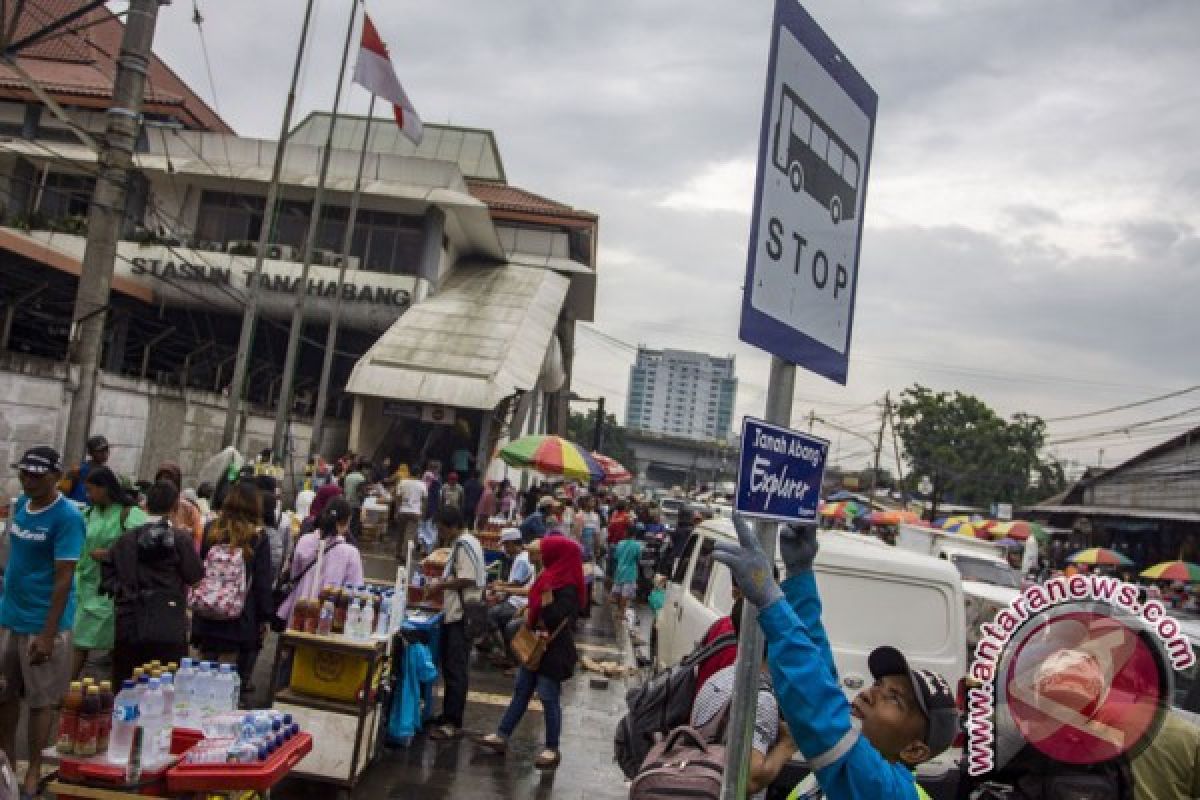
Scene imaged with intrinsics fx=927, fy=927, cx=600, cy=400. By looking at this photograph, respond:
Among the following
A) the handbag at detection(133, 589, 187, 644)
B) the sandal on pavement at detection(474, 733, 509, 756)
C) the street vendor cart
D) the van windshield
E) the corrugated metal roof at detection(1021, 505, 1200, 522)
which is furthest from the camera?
the corrugated metal roof at detection(1021, 505, 1200, 522)

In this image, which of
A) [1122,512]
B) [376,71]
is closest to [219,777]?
[376,71]

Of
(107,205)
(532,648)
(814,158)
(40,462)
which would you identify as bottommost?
(532,648)

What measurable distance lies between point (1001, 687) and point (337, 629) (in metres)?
4.87

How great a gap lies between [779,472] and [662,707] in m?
2.12

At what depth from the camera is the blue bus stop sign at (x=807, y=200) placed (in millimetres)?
2180

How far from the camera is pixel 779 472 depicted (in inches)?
86.0

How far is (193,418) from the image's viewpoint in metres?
20.9

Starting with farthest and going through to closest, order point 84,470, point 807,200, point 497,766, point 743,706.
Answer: point 84,470 → point 497,766 → point 807,200 → point 743,706

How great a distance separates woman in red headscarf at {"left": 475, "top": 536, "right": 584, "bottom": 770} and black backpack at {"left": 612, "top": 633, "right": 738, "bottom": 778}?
130 inches

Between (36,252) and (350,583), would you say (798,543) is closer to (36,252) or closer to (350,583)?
(350,583)

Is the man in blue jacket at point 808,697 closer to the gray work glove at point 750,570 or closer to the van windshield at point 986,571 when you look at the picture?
the gray work glove at point 750,570

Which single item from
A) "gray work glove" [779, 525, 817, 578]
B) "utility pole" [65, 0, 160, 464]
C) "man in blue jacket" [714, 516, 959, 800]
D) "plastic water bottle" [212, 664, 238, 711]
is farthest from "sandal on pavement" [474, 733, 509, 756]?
"man in blue jacket" [714, 516, 959, 800]

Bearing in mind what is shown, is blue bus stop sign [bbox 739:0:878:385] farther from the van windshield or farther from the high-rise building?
the high-rise building

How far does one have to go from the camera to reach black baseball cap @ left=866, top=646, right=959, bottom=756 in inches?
97.7
